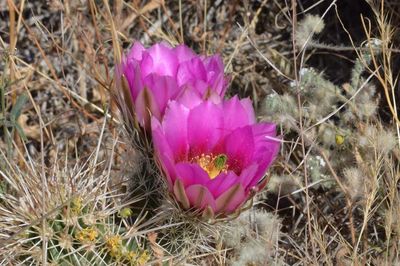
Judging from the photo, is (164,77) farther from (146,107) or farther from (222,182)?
(222,182)

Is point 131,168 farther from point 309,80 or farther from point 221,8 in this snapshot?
point 221,8

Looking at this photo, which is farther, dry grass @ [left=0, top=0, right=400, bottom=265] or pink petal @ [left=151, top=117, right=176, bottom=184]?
dry grass @ [left=0, top=0, right=400, bottom=265]

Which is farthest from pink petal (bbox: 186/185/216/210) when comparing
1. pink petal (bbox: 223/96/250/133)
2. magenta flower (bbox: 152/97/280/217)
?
pink petal (bbox: 223/96/250/133)

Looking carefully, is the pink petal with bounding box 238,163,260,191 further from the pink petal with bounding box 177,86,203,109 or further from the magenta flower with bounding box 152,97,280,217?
the pink petal with bounding box 177,86,203,109

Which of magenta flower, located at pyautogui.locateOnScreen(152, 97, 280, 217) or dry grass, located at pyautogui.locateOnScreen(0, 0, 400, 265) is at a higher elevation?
magenta flower, located at pyautogui.locateOnScreen(152, 97, 280, 217)

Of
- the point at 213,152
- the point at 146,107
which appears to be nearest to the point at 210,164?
the point at 213,152

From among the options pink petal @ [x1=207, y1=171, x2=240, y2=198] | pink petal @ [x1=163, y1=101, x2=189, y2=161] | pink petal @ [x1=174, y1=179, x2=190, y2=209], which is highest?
pink petal @ [x1=163, y1=101, x2=189, y2=161]

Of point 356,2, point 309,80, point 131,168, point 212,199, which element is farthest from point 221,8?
point 212,199
